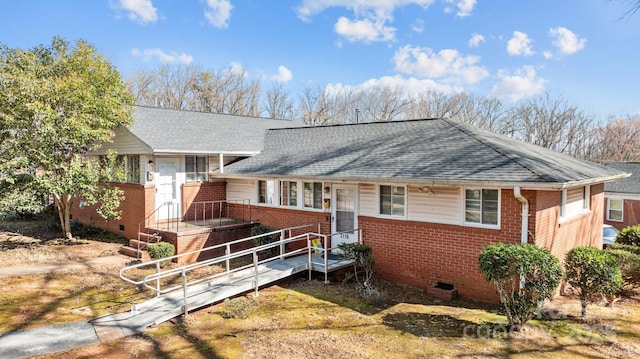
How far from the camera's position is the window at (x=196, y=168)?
48.8 ft

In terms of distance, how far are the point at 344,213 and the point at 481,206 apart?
3956 millimetres

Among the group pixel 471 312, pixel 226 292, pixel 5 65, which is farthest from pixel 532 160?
pixel 5 65

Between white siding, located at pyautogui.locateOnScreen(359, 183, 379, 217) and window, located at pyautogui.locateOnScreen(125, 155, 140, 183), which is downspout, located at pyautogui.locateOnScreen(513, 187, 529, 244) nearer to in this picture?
white siding, located at pyautogui.locateOnScreen(359, 183, 379, 217)

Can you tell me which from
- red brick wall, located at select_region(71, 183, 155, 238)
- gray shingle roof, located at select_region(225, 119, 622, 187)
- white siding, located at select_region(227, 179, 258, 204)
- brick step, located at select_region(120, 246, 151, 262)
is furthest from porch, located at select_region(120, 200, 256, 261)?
gray shingle roof, located at select_region(225, 119, 622, 187)

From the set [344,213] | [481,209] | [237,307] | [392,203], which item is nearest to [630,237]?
[481,209]

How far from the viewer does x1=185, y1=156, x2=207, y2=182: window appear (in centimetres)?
1486

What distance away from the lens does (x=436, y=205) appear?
9.60 m

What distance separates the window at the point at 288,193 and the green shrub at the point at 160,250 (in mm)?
3821

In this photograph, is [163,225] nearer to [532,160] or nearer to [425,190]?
[425,190]

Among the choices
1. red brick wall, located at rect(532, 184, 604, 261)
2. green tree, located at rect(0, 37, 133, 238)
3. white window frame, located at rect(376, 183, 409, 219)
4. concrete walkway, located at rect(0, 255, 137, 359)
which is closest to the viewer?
concrete walkway, located at rect(0, 255, 137, 359)

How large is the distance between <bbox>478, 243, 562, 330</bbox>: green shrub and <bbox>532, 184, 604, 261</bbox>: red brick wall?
169 cm

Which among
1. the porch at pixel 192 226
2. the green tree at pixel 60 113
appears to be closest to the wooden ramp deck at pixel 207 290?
the porch at pixel 192 226

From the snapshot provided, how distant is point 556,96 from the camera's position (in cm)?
4372

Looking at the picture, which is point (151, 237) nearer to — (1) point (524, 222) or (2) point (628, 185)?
(1) point (524, 222)
